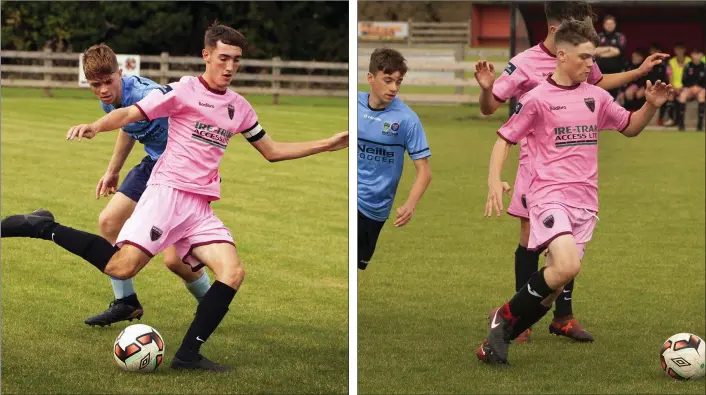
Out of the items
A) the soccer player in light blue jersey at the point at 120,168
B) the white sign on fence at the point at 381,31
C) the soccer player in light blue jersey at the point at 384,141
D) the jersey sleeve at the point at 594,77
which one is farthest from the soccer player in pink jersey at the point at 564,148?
the white sign on fence at the point at 381,31

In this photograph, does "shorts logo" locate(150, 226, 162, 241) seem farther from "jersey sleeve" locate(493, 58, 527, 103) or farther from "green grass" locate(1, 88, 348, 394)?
"jersey sleeve" locate(493, 58, 527, 103)

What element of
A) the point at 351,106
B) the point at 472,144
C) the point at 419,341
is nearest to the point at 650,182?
the point at 472,144

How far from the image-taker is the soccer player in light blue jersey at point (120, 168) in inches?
223

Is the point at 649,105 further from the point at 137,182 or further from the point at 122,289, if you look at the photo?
the point at 122,289

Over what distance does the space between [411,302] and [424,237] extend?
2367mm

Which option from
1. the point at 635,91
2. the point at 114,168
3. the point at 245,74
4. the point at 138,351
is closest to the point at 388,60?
the point at 114,168

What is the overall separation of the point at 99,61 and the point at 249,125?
80 cm

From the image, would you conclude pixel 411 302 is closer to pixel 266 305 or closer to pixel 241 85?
pixel 266 305

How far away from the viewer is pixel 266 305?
720cm

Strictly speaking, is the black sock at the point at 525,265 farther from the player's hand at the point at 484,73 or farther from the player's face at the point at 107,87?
the player's face at the point at 107,87

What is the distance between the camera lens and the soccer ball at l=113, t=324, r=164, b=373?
526 centimetres

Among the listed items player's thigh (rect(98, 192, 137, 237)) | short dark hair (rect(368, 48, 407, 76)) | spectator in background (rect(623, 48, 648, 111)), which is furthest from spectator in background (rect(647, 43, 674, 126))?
player's thigh (rect(98, 192, 137, 237))

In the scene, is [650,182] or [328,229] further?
[650,182]

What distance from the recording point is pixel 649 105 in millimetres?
5379
